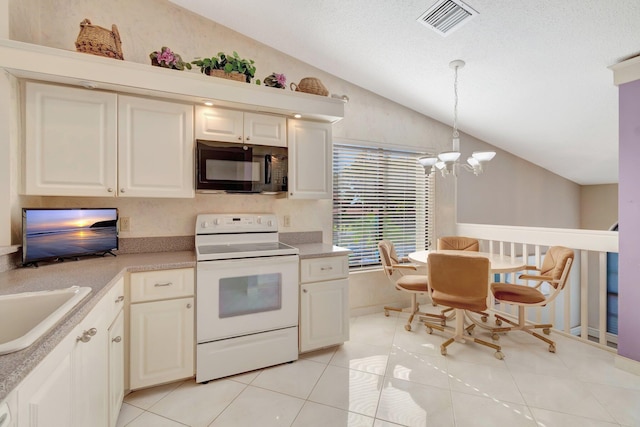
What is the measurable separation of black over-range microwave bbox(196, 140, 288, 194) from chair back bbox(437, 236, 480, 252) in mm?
2052

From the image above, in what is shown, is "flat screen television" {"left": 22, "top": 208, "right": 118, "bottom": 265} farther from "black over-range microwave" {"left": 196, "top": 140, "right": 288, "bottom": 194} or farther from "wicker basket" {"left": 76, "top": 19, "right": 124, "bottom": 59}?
"wicker basket" {"left": 76, "top": 19, "right": 124, "bottom": 59}

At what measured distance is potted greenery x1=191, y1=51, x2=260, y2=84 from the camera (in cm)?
223

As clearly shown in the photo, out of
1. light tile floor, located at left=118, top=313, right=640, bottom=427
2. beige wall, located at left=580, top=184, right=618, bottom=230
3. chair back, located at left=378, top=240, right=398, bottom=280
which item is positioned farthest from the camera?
beige wall, located at left=580, top=184, right=618, bottom=230

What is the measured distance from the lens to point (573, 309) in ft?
15.4

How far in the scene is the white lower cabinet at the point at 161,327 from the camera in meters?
1.88

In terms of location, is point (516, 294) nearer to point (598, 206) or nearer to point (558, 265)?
point (558, 265)

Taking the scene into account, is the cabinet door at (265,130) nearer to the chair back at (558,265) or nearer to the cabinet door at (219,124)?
the cabinet door at (219,124)

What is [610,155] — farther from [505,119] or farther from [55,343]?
[55,343]

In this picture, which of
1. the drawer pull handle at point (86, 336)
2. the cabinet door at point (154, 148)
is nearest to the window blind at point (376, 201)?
the cabinet door at point (154, 148)

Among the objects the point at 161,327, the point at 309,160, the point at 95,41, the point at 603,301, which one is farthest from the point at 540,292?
the point at 95,41

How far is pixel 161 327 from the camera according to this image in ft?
6.36

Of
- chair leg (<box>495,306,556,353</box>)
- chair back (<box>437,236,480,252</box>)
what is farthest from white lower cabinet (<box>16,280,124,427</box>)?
chair back (<box>437,236,480,252</box>)

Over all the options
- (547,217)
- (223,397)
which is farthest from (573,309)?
(223,397)

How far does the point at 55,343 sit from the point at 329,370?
5.98 ft
